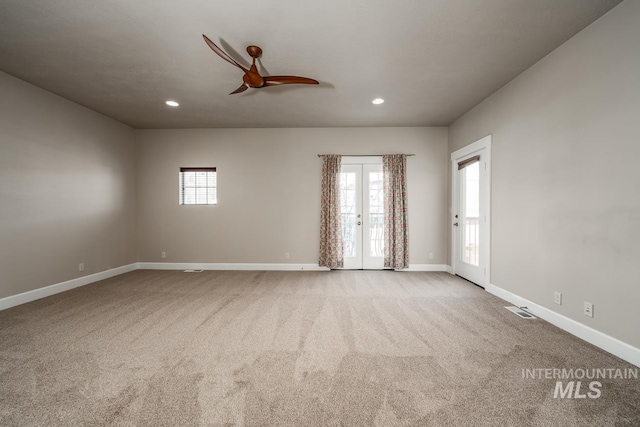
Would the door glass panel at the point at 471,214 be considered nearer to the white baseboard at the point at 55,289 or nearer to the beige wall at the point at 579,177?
the beige wall at the point at 579,177

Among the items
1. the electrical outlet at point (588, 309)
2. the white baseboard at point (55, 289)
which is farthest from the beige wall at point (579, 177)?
the white baseboard at point (55, 289)

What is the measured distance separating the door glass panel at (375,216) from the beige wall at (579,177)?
206 centimetres

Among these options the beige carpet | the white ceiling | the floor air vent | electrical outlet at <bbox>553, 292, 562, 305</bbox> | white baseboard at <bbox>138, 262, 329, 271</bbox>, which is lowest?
the beige carpet

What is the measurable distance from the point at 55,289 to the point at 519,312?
20.5ft

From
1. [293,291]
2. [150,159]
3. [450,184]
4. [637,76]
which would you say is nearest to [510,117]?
[637,76]

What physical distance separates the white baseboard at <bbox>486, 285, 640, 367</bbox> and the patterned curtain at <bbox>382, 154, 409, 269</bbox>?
1.91 m

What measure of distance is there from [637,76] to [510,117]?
A: 1.36 meters

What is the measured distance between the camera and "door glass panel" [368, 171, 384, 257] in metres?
5.09

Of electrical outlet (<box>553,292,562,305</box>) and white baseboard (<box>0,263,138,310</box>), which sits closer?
electrical outlet (<box>553,292,562,305</box>)

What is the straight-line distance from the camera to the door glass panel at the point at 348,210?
16.8ft

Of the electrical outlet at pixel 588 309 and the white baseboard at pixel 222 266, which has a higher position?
the electrical outlet at pixel 588 309

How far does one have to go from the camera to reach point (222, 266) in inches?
204

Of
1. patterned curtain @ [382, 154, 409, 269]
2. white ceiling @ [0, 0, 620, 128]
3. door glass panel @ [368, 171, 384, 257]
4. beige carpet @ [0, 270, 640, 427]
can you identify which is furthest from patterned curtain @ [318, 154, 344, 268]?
beige carpet @ [0, 270, 640, 427]

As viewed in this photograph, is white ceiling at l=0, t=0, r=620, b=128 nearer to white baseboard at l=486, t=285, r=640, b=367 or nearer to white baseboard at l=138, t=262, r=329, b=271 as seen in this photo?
white baseboard at l=486, t=285, r=640, b=367
